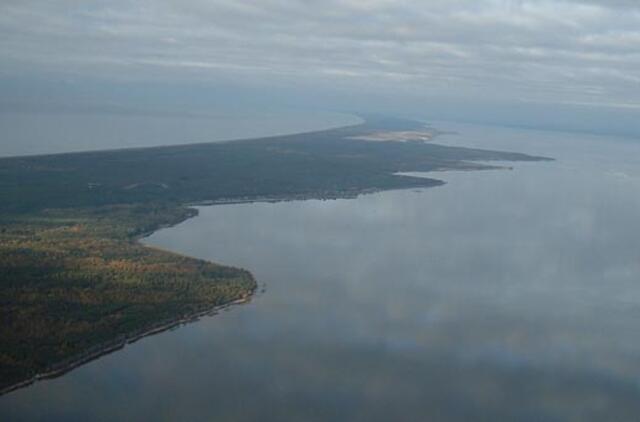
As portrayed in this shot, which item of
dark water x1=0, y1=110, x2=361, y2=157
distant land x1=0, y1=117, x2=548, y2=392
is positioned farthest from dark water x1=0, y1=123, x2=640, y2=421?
dark water x1=0, y1=110, x2=361, y2=157

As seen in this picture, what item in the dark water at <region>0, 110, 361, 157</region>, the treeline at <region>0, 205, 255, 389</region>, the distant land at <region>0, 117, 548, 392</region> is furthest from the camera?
the dark water at <region>0, 110, 361, 157</region>

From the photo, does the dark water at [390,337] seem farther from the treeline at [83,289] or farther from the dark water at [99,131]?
the dark water at [99,131]

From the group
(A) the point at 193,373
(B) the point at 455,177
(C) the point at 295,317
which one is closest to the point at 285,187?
(B) the point at 455,177

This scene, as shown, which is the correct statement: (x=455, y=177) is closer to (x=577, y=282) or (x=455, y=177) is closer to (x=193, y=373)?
(x=577, y=282)

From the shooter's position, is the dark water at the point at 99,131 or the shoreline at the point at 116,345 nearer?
the shoreline at the point at 116,345

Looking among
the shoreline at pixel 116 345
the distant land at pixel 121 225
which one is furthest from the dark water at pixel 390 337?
the distant land at pixel 121 225

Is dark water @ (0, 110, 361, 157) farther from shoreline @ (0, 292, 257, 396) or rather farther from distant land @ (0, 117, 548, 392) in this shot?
shoreline @ (0, 292, 257, 396)
